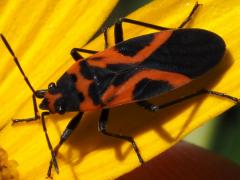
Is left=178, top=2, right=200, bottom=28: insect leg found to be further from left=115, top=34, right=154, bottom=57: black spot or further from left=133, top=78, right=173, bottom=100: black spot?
Answer: left=133, top=78, right=173, bottom=100: black spot

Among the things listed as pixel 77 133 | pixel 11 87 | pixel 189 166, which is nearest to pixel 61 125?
pixel 77 133

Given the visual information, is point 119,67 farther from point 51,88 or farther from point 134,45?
point 51,88

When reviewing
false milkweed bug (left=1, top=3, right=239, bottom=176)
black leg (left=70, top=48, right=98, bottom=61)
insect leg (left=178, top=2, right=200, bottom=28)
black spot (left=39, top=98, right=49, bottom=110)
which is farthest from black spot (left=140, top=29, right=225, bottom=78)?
black spot (left=39, top=98, right=49, bottom=110)

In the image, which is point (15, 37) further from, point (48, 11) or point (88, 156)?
point (88, 156)

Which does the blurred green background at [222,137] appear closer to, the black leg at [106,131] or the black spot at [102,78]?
the black leg at [106,131]

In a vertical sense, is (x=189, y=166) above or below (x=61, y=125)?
below

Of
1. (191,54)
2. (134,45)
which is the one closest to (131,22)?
(134,45)

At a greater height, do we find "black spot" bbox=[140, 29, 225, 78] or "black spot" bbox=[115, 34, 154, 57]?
"black spot" bbox=[115, 34, 154, 57]
